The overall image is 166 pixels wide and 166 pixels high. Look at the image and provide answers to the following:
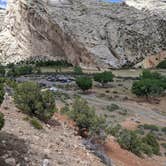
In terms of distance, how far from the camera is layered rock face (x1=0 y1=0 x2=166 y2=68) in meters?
125

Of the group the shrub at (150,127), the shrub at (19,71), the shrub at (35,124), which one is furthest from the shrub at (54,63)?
the shrub at (35,124)

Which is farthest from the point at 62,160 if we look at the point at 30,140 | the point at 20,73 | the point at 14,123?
the point at 20,73

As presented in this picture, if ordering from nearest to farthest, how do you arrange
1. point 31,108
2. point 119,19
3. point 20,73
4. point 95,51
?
point 31,108 < point 20,73 < point 95,51 < point 119,19

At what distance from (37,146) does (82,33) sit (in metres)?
108

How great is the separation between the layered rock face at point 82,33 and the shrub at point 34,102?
92831 millimetres

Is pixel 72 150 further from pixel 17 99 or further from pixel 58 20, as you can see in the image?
pixel 58 20

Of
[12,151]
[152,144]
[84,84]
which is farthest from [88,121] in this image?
[84,84]

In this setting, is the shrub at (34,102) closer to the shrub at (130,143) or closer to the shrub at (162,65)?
the shrub at (130,143)

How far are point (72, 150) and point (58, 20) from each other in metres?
110

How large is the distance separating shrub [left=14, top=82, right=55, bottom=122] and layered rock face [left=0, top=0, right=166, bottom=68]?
305 feet

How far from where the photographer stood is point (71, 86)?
8225 cm

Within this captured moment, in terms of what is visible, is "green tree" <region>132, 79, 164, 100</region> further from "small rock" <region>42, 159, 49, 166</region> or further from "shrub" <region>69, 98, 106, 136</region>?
"small rock" <region>42, 159, 49, 166</region>

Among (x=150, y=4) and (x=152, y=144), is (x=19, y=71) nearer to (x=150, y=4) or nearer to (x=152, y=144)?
(x=152, y=144)

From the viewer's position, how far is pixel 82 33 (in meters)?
127
